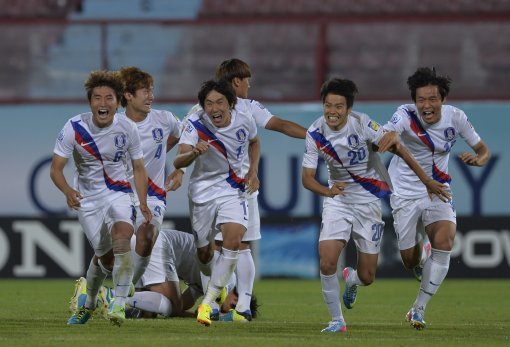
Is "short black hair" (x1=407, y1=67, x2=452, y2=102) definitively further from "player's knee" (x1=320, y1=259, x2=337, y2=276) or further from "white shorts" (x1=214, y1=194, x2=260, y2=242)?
"white shorts" (x1=214, y1=194, x2=260, y2=242)

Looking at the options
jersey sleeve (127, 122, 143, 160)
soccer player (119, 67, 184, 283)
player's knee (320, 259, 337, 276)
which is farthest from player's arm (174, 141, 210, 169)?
player's knee (320, 259, 337, 276)

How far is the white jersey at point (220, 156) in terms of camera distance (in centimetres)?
1009

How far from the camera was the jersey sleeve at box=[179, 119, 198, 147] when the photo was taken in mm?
9898

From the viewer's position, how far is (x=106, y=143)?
9.50 meters

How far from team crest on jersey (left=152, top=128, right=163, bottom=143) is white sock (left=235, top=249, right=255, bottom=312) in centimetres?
123

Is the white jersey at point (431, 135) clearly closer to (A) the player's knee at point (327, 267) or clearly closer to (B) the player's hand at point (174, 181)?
(A) the player's knee at point (327, 267)

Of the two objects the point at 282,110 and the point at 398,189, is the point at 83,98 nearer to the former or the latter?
the point at 282,110

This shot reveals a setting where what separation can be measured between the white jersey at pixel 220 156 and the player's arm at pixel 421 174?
1333mm

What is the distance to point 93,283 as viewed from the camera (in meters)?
9.94

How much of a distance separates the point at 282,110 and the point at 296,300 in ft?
13.9

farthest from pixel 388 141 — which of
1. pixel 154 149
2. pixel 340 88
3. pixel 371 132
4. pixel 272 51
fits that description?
pixel 272 51

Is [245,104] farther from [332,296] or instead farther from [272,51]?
[272,51]

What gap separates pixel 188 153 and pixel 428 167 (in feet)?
6.26

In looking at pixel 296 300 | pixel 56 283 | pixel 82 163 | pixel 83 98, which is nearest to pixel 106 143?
pixel 82 163
